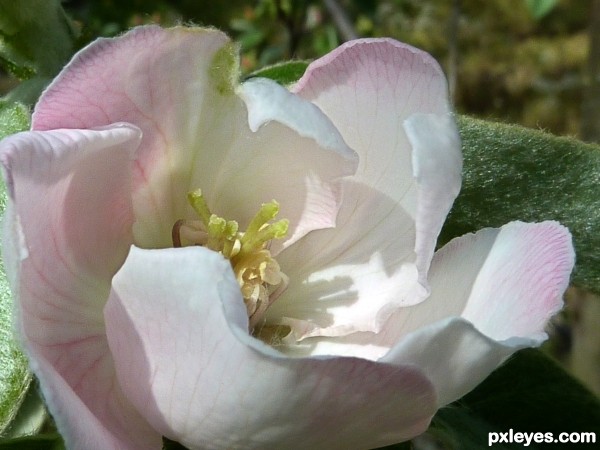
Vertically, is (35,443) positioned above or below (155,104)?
below

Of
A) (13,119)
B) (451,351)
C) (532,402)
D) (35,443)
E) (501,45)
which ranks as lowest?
(501,45)

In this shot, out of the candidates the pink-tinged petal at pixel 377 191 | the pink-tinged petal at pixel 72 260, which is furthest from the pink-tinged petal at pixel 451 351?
the pink-tinged petal at pixel 72 260

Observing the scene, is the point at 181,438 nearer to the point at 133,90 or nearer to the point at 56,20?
the point at 133,90

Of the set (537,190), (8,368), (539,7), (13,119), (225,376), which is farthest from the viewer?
(539,7)

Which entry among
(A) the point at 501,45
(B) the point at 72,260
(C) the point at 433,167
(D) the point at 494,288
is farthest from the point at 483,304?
(A) the point at 501,45

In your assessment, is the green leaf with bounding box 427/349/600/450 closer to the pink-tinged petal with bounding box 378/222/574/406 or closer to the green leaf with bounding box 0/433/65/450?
the pink-tinged petal with bounding box 378/222/574/406

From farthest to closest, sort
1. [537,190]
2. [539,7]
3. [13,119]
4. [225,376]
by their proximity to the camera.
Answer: [539,7] → [537,190] → [13,119] → [225,376]

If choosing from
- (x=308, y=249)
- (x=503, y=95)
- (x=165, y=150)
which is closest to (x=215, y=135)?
(x=165, y=150)

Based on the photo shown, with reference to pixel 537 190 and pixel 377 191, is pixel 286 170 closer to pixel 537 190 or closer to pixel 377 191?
pixel 377 191

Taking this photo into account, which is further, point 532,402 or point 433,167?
point 532,402
